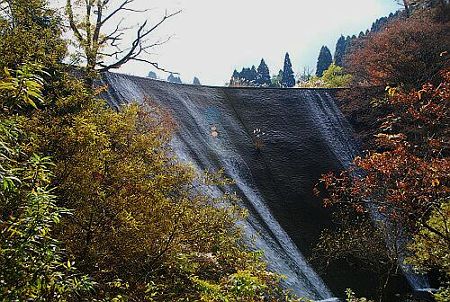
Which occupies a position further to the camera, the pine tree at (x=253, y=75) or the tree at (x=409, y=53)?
the pine tree at (x=253, y=75)

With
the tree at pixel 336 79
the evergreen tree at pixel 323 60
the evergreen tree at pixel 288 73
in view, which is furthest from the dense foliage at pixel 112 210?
the evergreen tree at pixel 323 60

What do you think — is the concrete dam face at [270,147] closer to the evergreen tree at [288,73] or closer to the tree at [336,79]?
the tree at [336,79]

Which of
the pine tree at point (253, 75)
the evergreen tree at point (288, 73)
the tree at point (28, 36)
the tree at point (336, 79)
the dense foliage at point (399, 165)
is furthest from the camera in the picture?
the evergreen tree at point (288, 73)

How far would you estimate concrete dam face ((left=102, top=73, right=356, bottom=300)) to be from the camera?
1431cm

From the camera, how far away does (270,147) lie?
19562mm

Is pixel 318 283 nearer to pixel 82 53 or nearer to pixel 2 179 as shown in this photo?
pixel 82 53

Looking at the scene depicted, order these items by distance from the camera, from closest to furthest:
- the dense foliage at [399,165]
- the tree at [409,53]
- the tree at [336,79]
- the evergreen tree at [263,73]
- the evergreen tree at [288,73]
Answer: the dense foliage at [399,165], the tree at [409,53], the tree at [336,79], the evergreen tree at [263,73], the evergreen tree at [288,73]

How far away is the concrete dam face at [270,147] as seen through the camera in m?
14.3

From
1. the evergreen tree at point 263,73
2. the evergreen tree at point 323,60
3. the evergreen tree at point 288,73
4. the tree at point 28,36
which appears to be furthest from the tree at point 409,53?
the evergreen tree at point 323,60

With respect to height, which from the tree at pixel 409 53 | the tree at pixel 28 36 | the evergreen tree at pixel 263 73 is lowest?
the tree at pixel 409 53

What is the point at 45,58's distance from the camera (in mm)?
6418

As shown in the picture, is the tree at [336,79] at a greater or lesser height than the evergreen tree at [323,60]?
lesser

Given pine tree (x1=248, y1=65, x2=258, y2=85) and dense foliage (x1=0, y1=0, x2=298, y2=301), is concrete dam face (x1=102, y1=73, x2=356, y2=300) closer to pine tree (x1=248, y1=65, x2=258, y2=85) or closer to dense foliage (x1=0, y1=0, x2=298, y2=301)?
dense foliage (x1=0, y1=0, x2=298, y2=301)

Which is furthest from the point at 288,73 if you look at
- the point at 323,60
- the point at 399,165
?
the point at 399,165
